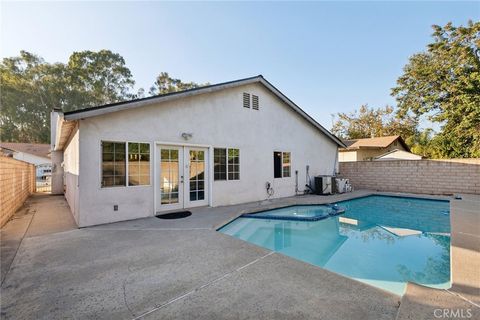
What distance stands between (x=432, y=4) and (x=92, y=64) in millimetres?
33423

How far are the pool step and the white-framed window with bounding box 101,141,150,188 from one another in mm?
6485

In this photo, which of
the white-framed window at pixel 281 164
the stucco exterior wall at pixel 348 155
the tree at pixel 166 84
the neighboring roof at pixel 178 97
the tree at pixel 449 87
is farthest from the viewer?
the tree at pixel 166 84

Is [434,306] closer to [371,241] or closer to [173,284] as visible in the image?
[173,284]

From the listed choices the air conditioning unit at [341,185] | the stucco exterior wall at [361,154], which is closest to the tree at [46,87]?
the stucco exterior wall at [361,154]

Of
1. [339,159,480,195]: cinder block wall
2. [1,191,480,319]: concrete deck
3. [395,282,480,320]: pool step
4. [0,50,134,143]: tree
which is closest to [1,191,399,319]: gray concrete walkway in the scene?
[1,191,480,319]: concrete deck

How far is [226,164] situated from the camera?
28.9ft

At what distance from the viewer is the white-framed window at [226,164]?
8531 millimetres

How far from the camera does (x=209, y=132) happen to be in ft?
27.3

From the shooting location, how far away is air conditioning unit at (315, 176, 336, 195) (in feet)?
38.1

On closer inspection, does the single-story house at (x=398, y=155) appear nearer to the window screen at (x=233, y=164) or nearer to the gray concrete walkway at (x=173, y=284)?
the window screen at (x=233, y=164)

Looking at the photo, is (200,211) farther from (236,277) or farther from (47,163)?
(47,163)

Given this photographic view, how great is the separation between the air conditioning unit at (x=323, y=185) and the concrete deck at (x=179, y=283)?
23.2 feet

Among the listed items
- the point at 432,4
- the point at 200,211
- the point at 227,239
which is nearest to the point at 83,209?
the point at 200,211

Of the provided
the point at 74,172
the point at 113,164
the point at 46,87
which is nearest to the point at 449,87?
the point at 113,164
